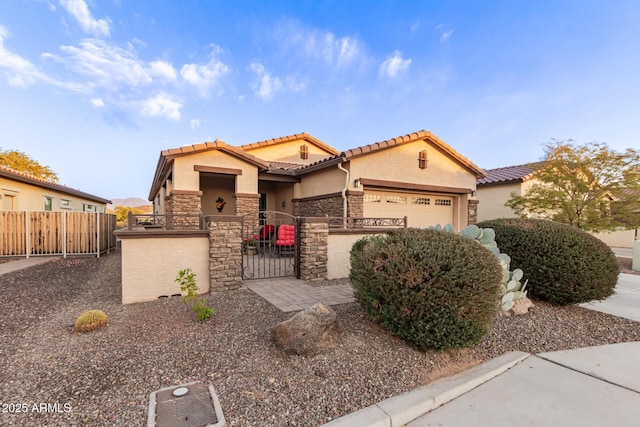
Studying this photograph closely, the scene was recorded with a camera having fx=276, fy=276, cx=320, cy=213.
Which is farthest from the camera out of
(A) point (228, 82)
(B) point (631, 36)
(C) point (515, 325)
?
(A) point (228, 82)

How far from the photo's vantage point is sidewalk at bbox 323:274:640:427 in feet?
7.79

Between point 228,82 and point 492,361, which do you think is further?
point 228,82

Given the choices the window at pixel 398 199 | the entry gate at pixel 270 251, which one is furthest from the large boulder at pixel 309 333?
the window at pixel 398 199

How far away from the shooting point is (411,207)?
12.7 meters

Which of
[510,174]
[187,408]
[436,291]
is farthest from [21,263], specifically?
[510,174]

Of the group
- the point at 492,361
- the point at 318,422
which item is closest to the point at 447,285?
the point at 492,361

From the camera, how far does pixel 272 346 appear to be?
3373 millimetres

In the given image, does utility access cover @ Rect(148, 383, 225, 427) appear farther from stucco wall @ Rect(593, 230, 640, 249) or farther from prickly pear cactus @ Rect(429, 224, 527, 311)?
stucco wall @ Rect(593, 230, 640, 249)

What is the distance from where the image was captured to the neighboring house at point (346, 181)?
10.7m

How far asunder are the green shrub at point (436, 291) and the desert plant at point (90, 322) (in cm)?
385

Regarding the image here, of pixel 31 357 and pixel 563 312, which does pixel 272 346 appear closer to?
pixel 31 357

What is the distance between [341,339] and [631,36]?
11.3m

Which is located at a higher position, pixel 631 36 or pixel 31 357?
pixel 631 36

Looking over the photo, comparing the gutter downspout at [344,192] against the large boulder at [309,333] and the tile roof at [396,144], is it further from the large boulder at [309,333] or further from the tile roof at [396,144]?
the large boulder at [309,333]
